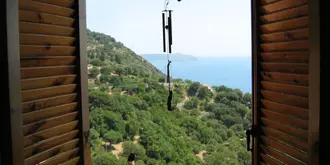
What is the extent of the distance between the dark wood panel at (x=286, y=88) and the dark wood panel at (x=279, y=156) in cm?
28

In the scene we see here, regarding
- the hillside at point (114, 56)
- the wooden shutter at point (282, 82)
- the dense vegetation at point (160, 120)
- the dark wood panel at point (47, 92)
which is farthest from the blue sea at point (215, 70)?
the dark wood panel at point (47, 92)

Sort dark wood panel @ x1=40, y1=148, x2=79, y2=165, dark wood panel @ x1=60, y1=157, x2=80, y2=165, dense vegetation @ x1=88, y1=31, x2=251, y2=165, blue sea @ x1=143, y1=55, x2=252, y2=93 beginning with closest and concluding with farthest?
1. dark wood panel @ x1=40, y1=148, x2=79, y2=165
2. dark wood panel @ x1=60, y1=157, x2=80, y2=165
3. blue sea @ x1=143, y1=55, x2=252, y2=93
4. dense vegetation @ x1=88, y1=31, x2=251, y2=165

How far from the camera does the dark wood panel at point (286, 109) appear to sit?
128 centimetres

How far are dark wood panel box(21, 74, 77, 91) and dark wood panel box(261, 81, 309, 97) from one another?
0.94 meters

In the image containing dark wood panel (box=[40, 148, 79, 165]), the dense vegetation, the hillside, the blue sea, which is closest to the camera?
dark wood panel (box=[40, 148, 79, 165])

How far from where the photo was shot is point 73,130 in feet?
5.08

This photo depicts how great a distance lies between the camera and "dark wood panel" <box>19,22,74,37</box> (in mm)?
1275

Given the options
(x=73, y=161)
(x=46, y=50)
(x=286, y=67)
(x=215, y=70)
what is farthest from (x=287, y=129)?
(x=215, y=70)

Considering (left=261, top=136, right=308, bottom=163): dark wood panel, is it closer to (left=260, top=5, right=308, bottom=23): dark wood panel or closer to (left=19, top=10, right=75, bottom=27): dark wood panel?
(left=260, top=5, right=308, bottom=23): dark wood panel

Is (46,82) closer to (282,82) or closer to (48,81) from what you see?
(48,81)

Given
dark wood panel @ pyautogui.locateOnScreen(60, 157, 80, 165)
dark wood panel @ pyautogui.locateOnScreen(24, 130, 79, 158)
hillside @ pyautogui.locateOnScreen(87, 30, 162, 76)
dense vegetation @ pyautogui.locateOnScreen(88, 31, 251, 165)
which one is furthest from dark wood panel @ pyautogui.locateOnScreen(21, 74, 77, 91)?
hillside @ pyautogui.locateOnScreen(87, 30, 162, 76)
